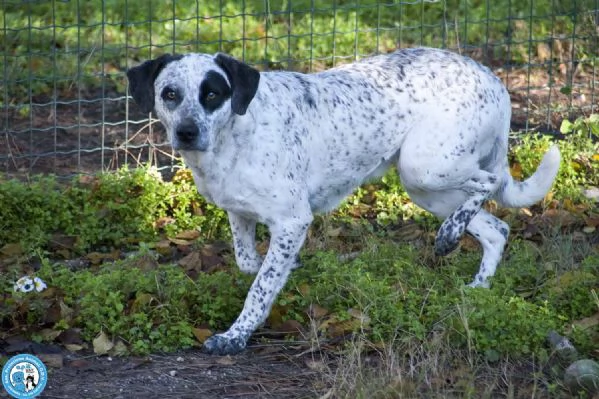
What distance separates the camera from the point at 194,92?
4.74 m

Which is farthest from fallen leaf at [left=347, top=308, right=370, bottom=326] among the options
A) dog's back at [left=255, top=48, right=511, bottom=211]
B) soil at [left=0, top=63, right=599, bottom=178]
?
soil at [left=0, top=63, right=599, bottom=178]

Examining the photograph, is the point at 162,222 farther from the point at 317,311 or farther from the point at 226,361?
the point at 226,361

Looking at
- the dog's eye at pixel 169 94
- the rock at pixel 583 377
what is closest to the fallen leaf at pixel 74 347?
the dog's eye at pixel 169 94

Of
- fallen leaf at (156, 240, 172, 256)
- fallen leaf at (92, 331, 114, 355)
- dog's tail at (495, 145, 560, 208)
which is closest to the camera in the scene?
fallen leaf at (92, 331, 114, 355)

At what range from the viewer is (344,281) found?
5277mm

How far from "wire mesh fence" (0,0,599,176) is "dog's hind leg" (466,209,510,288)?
5.64ft

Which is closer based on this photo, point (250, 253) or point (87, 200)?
point (250, 253)

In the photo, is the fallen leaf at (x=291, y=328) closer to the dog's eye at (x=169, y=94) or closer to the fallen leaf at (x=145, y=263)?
the fallen leaf at (x=145, y=263)

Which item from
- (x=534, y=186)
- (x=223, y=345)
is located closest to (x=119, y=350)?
(x=223, y=345)

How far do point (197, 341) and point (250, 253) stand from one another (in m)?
0.57

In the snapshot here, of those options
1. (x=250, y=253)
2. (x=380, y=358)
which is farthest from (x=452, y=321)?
(x=250, y=253)

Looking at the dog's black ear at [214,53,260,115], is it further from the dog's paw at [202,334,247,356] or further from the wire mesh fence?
the wire mesh fence

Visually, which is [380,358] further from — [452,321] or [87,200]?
[87,200]

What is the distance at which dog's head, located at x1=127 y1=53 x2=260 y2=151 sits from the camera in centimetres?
471
